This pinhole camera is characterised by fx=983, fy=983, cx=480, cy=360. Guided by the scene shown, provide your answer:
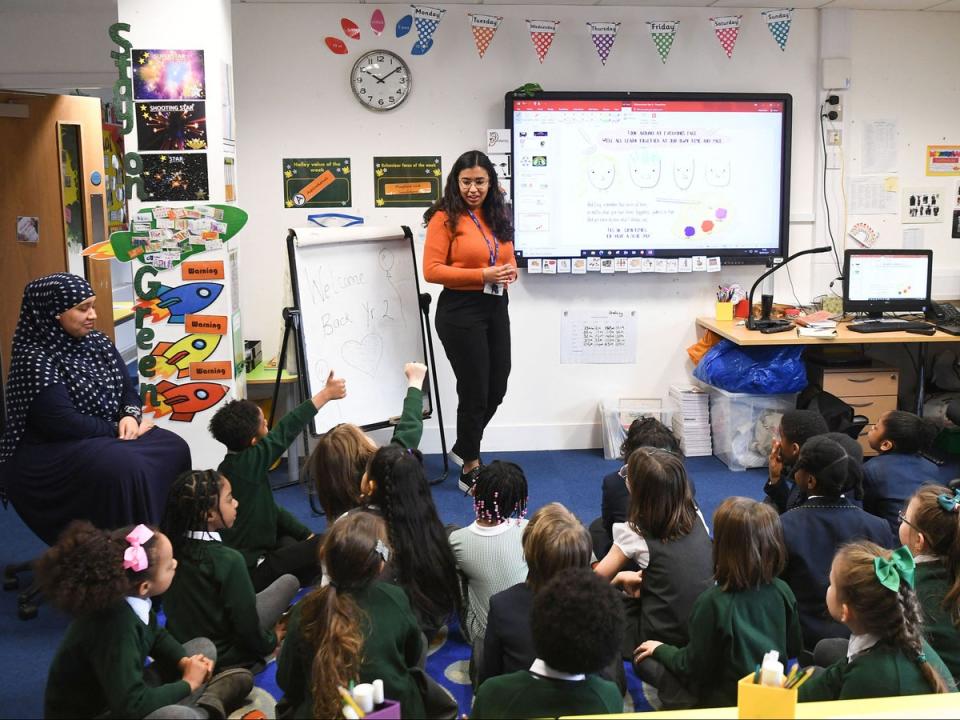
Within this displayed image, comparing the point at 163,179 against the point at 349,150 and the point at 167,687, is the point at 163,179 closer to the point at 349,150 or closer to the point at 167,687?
the point at 349,150

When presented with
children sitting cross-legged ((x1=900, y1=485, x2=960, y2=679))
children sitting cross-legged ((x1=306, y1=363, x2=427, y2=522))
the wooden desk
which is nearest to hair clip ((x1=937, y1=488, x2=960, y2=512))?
children sitting cross-legged ((x1=900, y1=485, x2=960, y2=679))

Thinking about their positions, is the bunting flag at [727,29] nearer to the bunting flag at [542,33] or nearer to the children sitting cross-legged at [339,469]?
the bunting flag at [542,33]

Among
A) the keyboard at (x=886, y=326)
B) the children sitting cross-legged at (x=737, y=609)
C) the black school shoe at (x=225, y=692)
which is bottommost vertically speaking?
the black school shoe at (x=225, y=692)

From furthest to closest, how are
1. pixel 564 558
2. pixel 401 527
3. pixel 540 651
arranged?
pixel 401 527 → pixel 564 558 → pixel 540 651

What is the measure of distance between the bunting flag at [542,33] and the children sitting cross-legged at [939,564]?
322 cm

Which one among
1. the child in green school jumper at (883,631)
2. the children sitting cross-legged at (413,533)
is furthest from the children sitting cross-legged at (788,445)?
the child in green school jumper at (883,631)

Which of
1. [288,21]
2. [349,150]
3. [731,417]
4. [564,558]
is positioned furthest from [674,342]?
[564,558]

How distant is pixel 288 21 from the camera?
15.9 ft

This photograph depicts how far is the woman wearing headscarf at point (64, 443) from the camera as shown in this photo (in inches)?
126

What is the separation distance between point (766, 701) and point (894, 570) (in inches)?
18.5

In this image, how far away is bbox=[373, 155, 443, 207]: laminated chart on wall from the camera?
16.3 ft

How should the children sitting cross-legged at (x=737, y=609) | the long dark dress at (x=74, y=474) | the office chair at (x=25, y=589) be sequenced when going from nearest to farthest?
the children sitting cross-legged at (x=737, y=609), the long dark dress at (x=74, y=474), the office chair at (x=25, y=589)

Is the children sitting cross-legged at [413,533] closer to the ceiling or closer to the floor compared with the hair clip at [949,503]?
closer to the floor

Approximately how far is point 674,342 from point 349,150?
1988 mm
